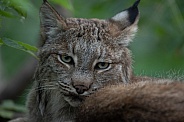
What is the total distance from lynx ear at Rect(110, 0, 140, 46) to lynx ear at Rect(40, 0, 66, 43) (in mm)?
510

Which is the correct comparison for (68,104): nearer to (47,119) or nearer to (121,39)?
(47,119)

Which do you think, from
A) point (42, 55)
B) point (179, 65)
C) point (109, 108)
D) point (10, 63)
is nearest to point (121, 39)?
point (42, 55)

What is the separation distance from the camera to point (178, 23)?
9.48 metres

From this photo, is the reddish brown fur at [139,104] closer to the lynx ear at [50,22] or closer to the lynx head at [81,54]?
the lynx head at [81,54]

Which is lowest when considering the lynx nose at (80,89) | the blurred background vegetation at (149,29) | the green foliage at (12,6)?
the lynx nose at (80,89)

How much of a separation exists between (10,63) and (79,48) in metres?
7.22

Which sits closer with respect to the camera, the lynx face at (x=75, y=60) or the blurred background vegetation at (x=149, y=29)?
Result: the lynx face at (x=75, y=60)

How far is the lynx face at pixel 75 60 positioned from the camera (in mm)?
6492

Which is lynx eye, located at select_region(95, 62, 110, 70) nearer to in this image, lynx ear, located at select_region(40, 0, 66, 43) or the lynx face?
the lynx face

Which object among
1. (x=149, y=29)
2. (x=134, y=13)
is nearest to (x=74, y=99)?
(x=134, y=13)

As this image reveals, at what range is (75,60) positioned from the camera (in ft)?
21.6

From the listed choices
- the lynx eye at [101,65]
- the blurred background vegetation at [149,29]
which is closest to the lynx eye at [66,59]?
the lynx eye at [101,65]

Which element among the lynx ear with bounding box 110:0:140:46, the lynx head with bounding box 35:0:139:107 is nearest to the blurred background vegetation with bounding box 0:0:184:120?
the lynx head with bounding box 35:0:139:107

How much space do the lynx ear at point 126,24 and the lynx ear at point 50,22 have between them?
51cm
